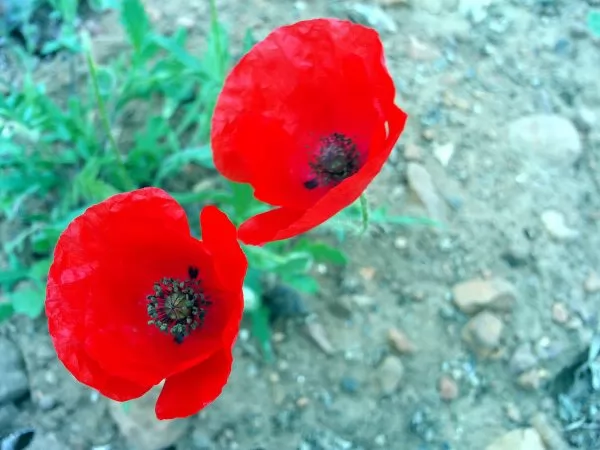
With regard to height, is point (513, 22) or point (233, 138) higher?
point (233, 138)

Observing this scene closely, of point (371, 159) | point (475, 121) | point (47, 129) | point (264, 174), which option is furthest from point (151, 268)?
point (475, 121)

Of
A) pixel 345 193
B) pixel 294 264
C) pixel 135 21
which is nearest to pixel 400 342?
pixel 294 264

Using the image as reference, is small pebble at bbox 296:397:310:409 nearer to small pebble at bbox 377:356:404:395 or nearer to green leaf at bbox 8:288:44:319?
small pebble at bbox 377:356:404:395

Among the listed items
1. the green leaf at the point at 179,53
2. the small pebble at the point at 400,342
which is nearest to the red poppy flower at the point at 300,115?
the small pebble at the point at 400,342

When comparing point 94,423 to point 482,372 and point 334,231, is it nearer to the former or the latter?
point 334,231

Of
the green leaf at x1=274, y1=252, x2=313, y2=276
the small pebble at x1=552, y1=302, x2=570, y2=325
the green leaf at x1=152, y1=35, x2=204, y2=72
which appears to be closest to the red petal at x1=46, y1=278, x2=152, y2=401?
the green leaf at x1=274, y1=252, x2=313, y2=276
